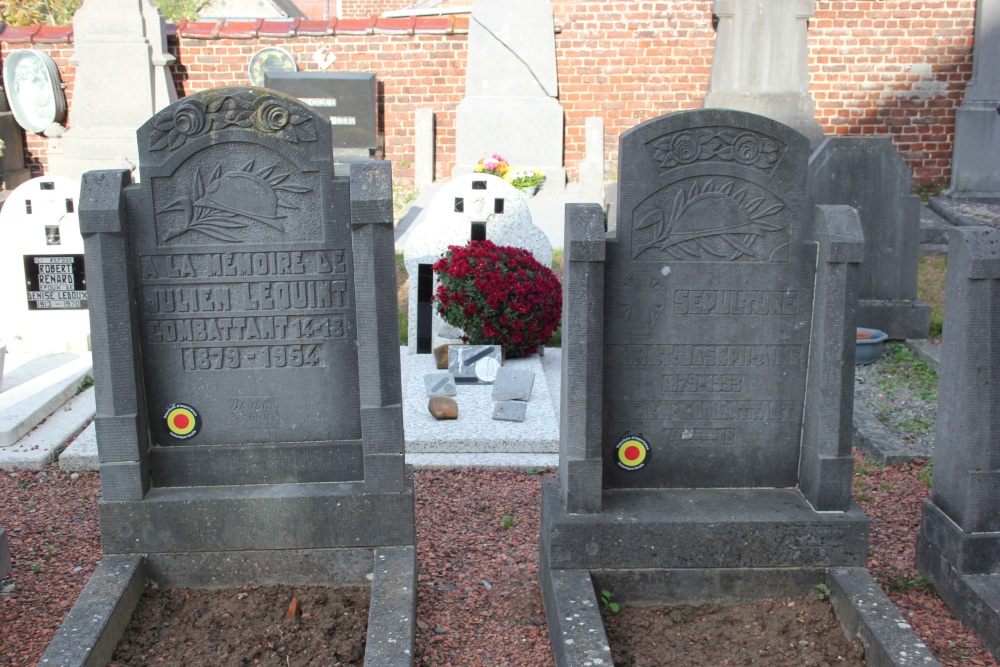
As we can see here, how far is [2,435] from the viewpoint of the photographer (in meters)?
5.34

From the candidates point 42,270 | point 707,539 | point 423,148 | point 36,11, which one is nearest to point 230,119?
point 707,539

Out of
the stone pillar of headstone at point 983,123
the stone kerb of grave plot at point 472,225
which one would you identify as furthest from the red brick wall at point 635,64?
the stone kerb of grave plot at point 472,225

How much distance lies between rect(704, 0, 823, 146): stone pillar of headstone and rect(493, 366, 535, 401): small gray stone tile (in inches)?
236

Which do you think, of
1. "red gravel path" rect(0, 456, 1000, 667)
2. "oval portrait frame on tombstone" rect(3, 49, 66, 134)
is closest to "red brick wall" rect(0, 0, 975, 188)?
"oval portrait frame on tombstone" rect(3, 49, 66, 134)

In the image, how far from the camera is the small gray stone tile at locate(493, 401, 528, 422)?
5457 mm

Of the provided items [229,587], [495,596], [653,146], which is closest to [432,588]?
[495,596]

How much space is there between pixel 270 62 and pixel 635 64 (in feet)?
17.9

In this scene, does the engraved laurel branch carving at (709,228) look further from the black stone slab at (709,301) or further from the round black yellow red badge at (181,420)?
the round black yellow red badge at (181,420)

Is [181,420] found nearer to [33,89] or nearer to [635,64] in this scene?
[635,64]

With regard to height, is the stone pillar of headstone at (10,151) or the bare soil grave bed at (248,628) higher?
the stone pillar of headstone at (10,151)

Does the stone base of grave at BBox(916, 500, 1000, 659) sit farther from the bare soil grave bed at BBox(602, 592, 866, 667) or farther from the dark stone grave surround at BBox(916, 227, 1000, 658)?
the bare soil grave bed at BBox(602, 592, 866, 667)

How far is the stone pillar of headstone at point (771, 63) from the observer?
10531 mm

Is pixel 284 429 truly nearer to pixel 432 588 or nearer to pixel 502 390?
pixel 432 588

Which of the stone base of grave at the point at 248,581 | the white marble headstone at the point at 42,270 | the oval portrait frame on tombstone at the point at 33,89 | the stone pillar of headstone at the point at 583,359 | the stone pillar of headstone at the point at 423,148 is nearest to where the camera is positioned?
the stone base of grave at the point at 248,581
